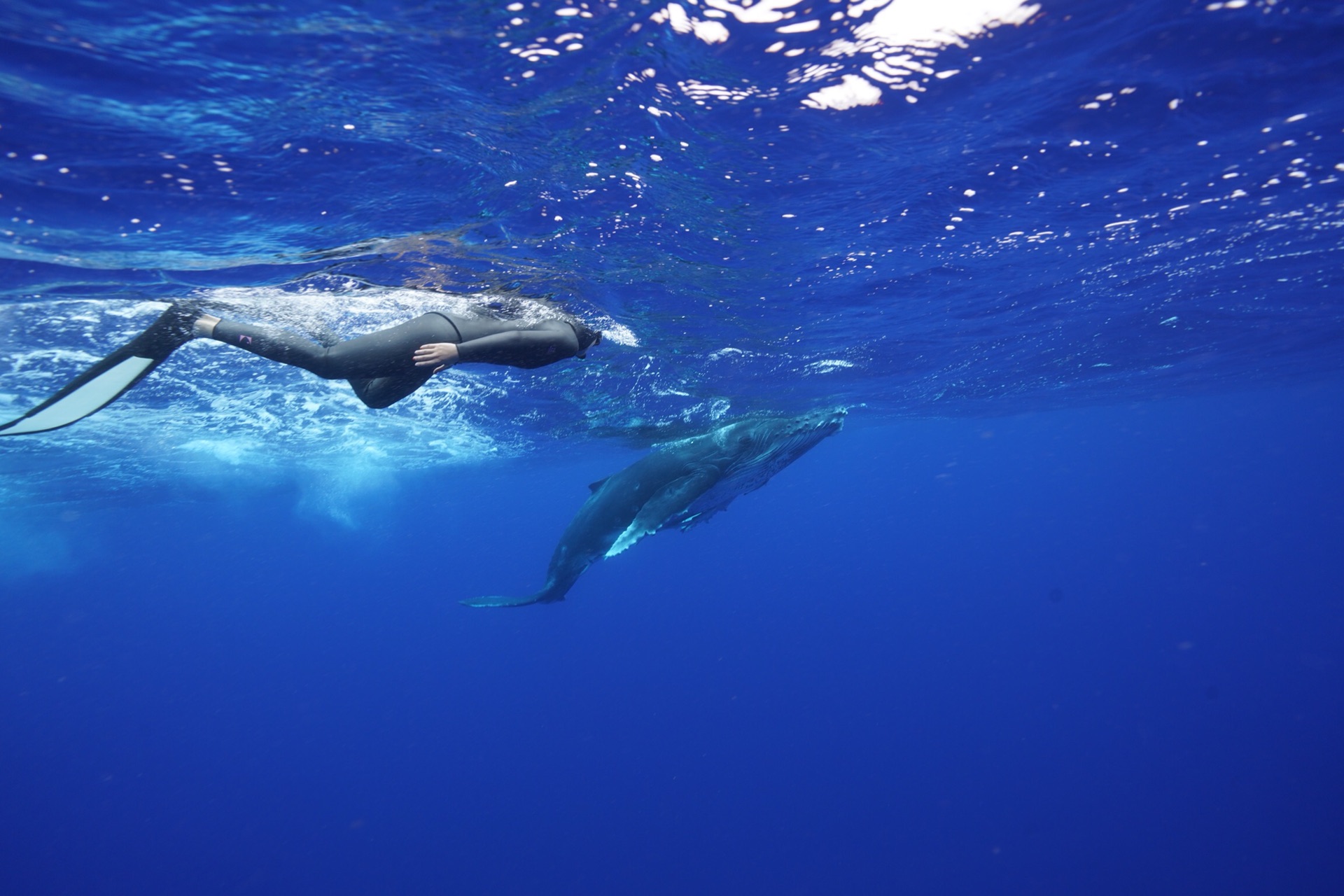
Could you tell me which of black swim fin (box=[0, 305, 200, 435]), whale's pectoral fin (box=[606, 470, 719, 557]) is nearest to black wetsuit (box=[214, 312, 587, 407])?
black swim fin (box=[0, 305, 200, 435])

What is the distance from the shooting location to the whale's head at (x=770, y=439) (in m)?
9.66

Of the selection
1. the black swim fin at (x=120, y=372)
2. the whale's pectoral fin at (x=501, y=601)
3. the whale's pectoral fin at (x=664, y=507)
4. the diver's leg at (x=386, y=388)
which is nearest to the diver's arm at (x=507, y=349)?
the diver's leg at (x=386, y=388)

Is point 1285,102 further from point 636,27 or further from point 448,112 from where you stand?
point 448,112

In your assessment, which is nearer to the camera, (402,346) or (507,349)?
(402,346)

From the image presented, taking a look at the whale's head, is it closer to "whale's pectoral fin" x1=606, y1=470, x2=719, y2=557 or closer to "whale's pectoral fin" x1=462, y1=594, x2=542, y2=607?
"whale's pectoral fin" x1=606, y1=470, x2=719, y2=557

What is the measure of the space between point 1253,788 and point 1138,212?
48765 mm

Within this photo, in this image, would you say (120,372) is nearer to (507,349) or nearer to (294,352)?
(294,352)

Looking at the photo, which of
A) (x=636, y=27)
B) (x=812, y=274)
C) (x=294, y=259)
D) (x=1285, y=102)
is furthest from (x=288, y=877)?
(x=1285, y=102)

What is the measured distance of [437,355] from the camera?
4.61m

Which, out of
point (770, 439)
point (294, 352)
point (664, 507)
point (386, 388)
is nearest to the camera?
point (294, 352)

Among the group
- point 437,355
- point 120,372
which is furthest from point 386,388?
point 120,372

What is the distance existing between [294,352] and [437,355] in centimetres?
120

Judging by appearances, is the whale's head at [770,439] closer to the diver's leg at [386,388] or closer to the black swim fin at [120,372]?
the diver's leg at [386,388]

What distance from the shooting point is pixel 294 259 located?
8.16 metres
